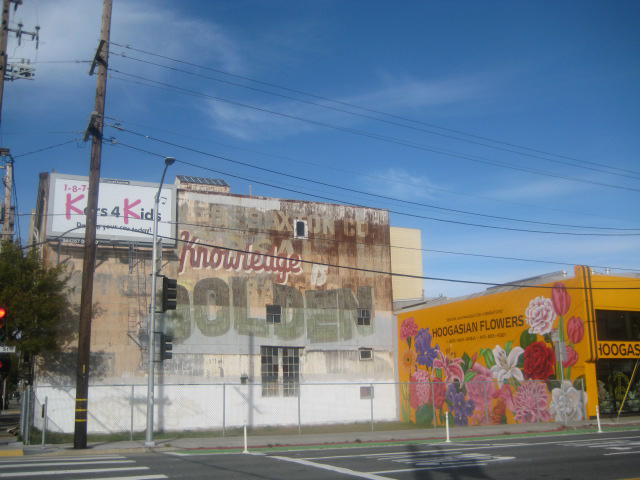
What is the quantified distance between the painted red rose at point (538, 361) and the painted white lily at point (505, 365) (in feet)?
1.26

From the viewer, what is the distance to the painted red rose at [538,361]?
2844 cm

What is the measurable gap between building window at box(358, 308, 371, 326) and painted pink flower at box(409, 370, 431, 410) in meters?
4.05

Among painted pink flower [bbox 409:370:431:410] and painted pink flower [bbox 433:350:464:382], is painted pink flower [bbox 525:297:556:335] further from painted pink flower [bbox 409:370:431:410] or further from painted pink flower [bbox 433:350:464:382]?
painted pink flower [bbox 409:370:431:410]

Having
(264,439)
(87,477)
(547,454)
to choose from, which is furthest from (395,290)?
(87,477)

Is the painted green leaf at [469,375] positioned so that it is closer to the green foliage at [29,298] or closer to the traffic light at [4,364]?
the green foliage at [29,298]

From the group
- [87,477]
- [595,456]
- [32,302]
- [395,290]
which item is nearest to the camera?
[87,477]

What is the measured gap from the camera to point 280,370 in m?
34.5

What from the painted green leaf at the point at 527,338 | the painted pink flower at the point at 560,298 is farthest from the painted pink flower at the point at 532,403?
the painted pink flower at the point at 560,298

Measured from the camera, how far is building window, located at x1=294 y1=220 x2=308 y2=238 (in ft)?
120

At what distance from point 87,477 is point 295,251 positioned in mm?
23935

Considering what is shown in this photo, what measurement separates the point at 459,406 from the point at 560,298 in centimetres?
778

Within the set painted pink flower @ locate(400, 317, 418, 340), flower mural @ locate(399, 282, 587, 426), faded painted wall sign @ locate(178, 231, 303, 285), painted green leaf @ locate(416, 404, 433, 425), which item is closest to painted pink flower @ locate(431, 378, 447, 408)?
flower mural @ locate(399, 282, 587, 426)

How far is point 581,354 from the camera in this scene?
27.1m

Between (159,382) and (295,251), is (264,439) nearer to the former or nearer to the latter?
(159,382)
